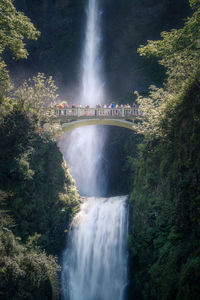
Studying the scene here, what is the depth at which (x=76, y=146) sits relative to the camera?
31.4 meters

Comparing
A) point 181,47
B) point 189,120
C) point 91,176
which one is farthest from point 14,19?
point 91,176

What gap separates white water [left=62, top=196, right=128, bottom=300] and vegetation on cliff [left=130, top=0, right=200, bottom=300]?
1330 mm

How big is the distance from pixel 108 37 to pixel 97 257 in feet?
97.1

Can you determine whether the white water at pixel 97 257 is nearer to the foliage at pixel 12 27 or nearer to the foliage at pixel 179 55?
the foliage at pixel 179 55

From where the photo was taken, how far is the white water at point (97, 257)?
43.1ft

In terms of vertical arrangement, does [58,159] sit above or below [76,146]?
below

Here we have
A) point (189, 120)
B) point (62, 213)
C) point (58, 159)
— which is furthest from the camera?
point (58, 159)

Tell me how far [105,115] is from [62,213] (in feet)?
29.2

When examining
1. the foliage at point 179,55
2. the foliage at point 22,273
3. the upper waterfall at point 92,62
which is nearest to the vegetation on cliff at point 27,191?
the foliage at point 22,273

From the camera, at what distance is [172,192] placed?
10516mm

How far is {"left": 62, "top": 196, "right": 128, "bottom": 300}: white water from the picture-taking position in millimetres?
13133

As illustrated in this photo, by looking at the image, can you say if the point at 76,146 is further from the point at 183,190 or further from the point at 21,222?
the point at 183,190

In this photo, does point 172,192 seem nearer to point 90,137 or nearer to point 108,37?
point 90,137

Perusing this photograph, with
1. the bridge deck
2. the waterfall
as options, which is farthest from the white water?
the waterfall
